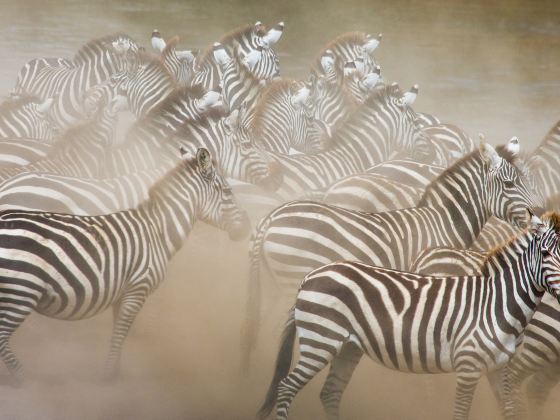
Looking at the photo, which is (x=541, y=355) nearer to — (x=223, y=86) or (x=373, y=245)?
(x=373, y=245)

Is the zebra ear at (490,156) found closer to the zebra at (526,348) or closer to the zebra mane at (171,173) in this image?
the zebra at (526,348)

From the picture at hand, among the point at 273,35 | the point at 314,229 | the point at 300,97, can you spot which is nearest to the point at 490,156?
the point at 314,229

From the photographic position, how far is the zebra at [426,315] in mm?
3855

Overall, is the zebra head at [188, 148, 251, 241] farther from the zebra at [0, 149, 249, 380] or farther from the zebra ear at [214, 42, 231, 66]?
the zebra ear at [214, 42, 231, 66]

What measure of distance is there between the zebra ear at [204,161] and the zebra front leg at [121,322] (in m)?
0.73

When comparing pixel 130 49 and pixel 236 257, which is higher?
pixel 130 49

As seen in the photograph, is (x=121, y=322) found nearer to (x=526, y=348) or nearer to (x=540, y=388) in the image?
(x=526, y=348)

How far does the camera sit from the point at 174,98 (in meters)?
6.73

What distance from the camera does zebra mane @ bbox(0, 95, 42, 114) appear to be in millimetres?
7320

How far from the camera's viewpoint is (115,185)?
213 inches

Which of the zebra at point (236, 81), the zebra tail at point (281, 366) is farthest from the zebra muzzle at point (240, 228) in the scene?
the zebra at point (236, 81)

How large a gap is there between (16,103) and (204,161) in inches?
123

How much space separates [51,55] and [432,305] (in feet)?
30.8

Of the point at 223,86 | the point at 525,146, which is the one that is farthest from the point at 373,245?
the point at 525,146
